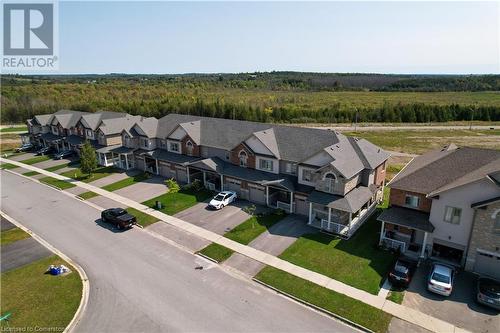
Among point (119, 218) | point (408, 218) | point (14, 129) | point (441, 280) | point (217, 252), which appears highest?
point (408, 218)

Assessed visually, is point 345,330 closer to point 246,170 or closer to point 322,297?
point 322,297

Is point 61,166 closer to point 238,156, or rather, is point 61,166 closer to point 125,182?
point 125,182

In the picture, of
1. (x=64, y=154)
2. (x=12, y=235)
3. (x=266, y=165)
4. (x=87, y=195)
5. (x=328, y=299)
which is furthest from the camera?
(x=64, y=154)

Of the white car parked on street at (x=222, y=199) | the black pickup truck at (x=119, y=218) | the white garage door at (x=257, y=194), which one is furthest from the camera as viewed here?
the white garage door at (x=257, y=194)

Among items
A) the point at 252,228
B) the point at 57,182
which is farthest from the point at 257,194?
the point at 57,182

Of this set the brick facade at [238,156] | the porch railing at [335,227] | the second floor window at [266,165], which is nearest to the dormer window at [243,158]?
the brick facade at [238,156]

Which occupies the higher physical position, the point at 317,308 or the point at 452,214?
the point at 452,214

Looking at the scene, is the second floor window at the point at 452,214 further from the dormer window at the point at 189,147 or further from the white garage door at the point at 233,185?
the dormer window at the point at 189,147

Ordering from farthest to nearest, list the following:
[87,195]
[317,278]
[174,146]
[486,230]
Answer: [174,146] < [87,195] < [317,278] < [486,230]
